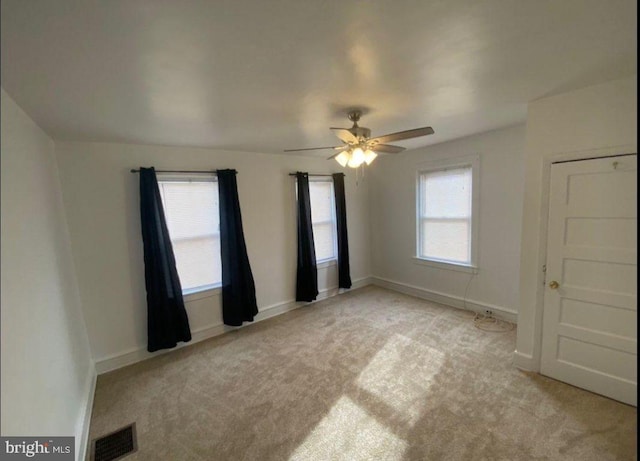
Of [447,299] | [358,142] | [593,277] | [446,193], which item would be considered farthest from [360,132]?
[447,299]

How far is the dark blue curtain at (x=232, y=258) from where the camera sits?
11.3 feet

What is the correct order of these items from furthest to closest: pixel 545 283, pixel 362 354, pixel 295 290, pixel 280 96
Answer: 1. pixel 295 290
2. pixel 362 354
3. pixel 545 283
4. pixel 280 96

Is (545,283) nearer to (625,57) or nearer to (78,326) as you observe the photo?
(625,57)

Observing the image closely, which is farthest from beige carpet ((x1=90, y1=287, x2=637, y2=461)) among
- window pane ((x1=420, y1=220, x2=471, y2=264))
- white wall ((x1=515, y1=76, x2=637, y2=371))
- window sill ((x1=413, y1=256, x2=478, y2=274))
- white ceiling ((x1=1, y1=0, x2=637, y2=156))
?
white ceiling ((x1=1, y1=0, x2=637, y2=156))

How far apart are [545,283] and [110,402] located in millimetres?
3884

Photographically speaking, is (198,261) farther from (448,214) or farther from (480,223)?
(480,223)

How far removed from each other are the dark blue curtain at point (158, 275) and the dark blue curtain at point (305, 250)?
1670 mm

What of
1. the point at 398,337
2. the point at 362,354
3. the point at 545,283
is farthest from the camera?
the point at 398,337

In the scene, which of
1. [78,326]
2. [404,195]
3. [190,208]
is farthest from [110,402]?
[404,195]

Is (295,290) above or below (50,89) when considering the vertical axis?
below

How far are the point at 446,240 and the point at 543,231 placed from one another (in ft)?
5.78

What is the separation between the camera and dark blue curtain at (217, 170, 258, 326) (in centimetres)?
345

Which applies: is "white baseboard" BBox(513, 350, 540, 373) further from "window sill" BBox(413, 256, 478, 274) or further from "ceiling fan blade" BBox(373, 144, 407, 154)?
"ceiling fan blade" BBox(373, 144, 407, 154)

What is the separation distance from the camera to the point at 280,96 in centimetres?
188
